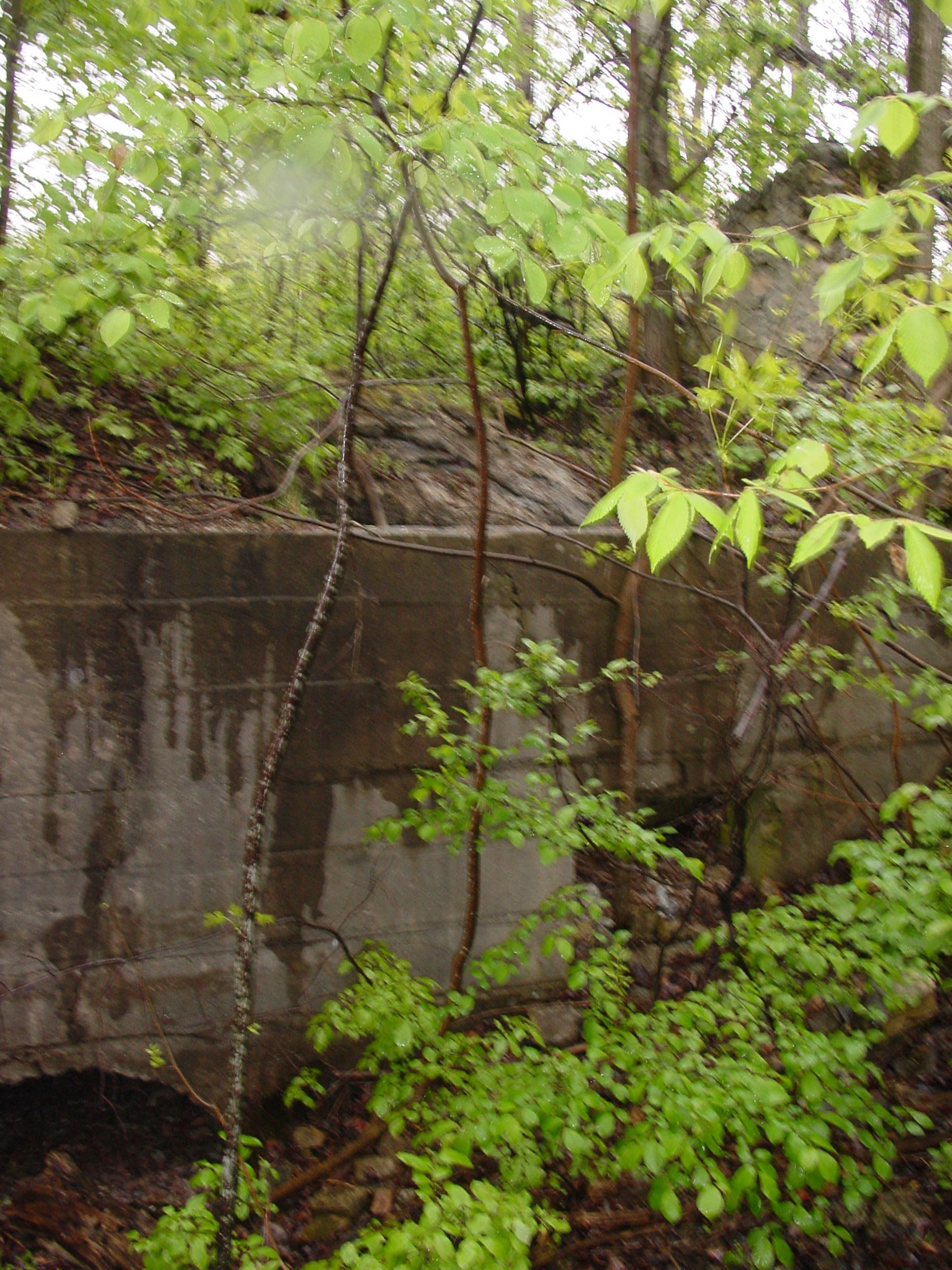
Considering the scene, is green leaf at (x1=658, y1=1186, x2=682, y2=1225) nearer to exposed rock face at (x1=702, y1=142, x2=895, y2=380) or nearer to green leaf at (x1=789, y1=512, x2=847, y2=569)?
green leaf at (x1=789, y1=512, x2=847, y2=569)

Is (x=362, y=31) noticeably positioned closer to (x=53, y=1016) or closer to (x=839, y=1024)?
(x=53, y=1016)

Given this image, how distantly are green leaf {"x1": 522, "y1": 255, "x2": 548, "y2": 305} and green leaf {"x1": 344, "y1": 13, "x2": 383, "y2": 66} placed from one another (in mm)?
519

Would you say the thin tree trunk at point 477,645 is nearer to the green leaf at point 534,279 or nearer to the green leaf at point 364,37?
the green leaf at point 534,279

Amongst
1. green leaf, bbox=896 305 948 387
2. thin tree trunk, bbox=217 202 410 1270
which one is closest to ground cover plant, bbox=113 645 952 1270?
thin tree trunk, bbox=217 202 410 1270

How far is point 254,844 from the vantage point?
89.0 inches

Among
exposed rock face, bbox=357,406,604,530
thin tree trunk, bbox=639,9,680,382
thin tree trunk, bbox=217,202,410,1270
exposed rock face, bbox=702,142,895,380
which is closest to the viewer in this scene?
thin tree trunk, bbox=217,202,410,1270

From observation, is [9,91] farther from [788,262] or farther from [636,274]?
[788,262]

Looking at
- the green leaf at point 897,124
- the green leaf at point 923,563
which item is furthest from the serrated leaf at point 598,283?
the green leaf at point 923,563

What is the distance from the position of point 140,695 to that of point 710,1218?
8.44 feet

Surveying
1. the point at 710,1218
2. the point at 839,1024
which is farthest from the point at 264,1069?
the point at 839,1024

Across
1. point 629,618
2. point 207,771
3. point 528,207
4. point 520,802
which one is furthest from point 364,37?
point 629,618

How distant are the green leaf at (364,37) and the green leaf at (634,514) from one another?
42.5 inches

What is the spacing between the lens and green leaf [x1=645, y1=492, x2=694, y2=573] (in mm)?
1413

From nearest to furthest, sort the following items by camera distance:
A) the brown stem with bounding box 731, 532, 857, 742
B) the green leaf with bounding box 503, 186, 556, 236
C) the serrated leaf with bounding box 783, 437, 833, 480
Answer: the serrated leaf with bounding box 783, 437, 833, 480 < the green leaf with bounding box 503, 186, 556, 236 < the brown stem with bounding box 731, 532, 857, 742
